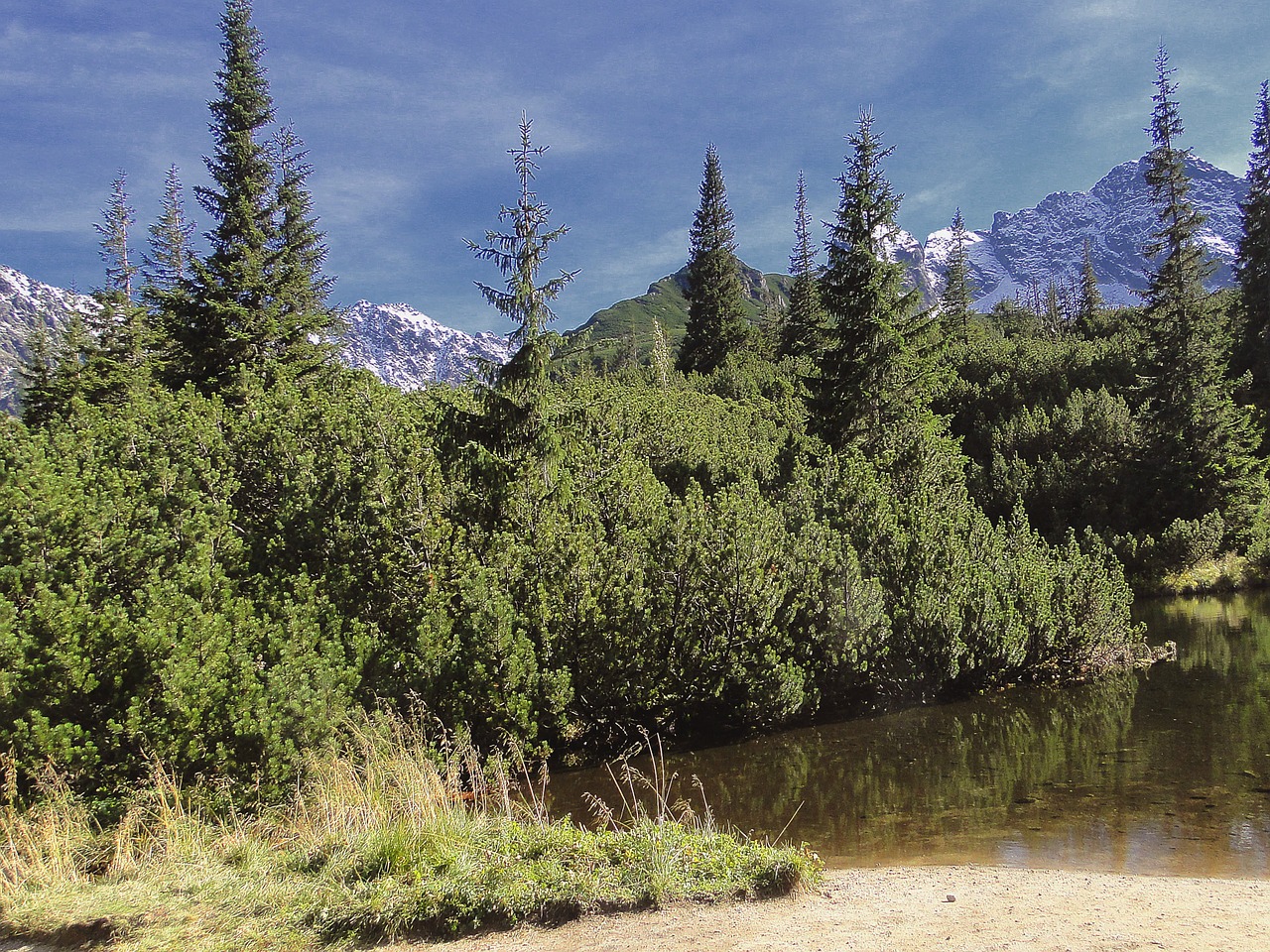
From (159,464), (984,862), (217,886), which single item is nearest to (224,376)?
(159,464)

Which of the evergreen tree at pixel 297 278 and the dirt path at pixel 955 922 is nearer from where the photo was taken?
the dirt path at pixel 955 922

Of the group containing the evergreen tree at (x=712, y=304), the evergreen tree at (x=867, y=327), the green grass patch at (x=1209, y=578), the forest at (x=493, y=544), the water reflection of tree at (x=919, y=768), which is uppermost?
the evergreen tree at (x=712, y=304)

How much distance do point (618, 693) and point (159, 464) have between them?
26.3 feet

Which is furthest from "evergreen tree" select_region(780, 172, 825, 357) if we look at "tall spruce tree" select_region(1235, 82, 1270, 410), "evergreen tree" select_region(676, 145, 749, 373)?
"tall spruce tree" select_region(1235, 82, 1270, 410)

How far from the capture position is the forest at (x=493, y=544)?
8258mm

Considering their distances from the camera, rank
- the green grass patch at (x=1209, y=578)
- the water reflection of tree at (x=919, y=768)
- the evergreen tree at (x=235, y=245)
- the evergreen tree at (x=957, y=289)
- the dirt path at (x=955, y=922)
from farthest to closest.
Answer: the evergreen tree at (x=957, y=289) < the green grass patch at (x=1209, y=578) < the evergreen tree at (x=235, y=245) < the water reflection of tree at (x=919, y=768) < the dirt path at (x=955, y=922)

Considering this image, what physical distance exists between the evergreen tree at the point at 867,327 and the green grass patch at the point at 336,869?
766 inches

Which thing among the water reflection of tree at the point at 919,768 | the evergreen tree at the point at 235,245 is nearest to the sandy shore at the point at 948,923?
the water reflection of tree at the point at 919,768

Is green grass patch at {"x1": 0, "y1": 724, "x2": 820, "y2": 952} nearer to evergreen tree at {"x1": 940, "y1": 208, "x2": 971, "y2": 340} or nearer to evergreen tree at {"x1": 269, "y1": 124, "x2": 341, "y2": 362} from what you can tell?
evergreen tree at {"x1": 269, "y1": 124, "x2": 341, "y2": 362}

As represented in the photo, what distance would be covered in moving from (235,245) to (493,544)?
17535 millimetres

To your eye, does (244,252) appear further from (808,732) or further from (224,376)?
(808,732)

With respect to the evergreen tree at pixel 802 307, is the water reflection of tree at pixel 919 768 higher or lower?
lower

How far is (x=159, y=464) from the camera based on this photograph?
11.4 m

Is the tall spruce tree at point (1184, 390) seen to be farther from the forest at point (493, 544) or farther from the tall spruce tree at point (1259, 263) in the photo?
the tall spruce tree at point (1259, 263)
